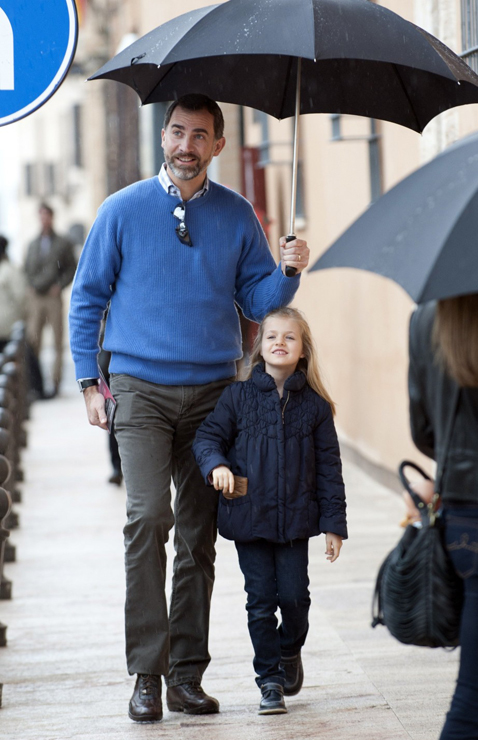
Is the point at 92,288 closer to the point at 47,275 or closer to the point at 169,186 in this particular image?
the point at 169,186

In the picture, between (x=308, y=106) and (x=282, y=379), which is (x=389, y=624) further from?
(x=308, y=106)

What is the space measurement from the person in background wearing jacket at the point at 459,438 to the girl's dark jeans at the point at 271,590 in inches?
52.6

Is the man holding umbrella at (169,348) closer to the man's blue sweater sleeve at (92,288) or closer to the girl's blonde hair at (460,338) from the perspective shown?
the man's blue sweater sleeve at (92,288)

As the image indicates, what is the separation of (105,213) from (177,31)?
688 millimetres

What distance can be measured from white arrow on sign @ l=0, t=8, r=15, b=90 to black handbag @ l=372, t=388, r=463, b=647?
6.82 ft

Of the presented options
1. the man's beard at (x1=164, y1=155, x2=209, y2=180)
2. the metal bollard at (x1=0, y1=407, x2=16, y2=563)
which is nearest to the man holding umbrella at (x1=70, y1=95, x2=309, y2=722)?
the man's beard at (x1=164, y1=155, x2=209, y2=180)

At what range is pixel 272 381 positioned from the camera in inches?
172

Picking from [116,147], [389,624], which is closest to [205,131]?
[389,624]

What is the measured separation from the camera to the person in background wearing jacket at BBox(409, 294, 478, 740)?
9.85 ft

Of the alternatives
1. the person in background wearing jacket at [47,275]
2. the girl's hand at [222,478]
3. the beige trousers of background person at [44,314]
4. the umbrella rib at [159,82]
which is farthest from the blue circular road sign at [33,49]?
Result: the beige trousers of background person at [44,314]

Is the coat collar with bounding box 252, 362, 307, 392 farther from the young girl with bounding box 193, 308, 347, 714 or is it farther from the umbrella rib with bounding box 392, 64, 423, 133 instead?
the umbrella rib with bounding box 392, 64, 423, 133

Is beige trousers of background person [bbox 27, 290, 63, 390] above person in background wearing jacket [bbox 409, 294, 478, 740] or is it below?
below

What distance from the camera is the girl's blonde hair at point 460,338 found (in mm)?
2998

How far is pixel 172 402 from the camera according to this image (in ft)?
14.7
